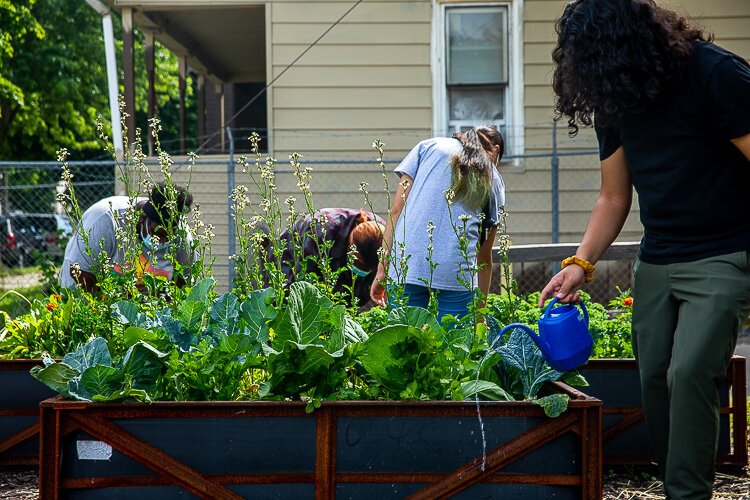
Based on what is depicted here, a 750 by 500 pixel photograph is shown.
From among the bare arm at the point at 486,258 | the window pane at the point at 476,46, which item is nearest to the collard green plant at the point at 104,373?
the bare arm at the point at 486,258

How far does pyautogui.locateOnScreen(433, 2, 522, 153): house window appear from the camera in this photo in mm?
9820

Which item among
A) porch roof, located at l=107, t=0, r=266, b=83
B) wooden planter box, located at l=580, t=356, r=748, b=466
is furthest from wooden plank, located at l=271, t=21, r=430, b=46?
wooden planter box, located at l=580, t=356, r=748, b=466

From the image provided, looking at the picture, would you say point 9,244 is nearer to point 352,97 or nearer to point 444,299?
point 352,97

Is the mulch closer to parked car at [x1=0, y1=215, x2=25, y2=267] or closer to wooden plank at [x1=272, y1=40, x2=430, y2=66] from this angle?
wooden plank at [x1=272, y1=40, x2=430, y2=66]

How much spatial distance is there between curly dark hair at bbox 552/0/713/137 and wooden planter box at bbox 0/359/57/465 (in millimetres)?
2496

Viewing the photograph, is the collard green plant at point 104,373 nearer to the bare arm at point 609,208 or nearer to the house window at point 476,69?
the bare arm at point 609,208

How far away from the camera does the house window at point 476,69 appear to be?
9820 millimetres

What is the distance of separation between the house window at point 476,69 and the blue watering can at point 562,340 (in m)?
7.27

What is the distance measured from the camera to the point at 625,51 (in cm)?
287

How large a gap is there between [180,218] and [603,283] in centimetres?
650

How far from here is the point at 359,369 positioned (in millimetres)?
2752

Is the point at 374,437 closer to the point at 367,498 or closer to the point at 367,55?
the point at 367,498

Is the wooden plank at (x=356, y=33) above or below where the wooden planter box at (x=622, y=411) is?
above

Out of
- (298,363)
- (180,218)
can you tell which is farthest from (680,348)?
(180,218)
